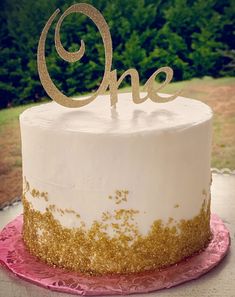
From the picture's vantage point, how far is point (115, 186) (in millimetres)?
2209

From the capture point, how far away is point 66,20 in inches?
201

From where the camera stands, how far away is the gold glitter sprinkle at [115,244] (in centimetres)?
228

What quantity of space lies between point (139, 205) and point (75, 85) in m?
3.17

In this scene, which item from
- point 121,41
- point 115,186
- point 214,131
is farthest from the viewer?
point 214,131

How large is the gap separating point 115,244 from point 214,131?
3.44 m

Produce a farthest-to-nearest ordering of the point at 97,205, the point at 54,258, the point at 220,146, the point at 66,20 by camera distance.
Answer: the point at 220,146 → the point at 66,20 → the point at 54,258 → the point at 97,205

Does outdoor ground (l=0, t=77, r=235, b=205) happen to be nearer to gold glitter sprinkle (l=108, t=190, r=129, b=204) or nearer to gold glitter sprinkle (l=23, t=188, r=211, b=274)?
gold glitter sprinkle (l=23, t=188, r=211, b=274)

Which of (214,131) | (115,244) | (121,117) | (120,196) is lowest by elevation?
(214,131)

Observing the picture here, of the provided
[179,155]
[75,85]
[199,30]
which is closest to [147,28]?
[199,30]

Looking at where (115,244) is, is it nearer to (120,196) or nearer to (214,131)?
(120,196)

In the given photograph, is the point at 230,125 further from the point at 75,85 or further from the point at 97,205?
the point at 97,205

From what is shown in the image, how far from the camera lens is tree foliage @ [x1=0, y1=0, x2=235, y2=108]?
5.18 meters

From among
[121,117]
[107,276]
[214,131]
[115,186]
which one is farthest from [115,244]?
[214,131]

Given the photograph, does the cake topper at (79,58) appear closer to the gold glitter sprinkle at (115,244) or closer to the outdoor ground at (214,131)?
the gold glitter sprinkle at (115,244)
